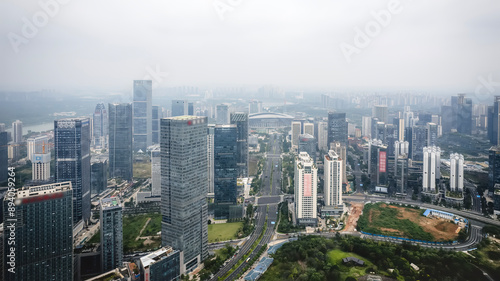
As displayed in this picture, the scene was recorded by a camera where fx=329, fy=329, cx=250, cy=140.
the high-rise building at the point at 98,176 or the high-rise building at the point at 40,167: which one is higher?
the high-rise building at the point at 40,167

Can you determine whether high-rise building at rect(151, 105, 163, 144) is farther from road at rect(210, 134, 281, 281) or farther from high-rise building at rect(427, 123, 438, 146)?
high-rise building at rect(427, 123, 438, 146)

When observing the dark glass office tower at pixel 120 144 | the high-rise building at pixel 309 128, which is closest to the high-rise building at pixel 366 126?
the high-rise building at pixel 309 128

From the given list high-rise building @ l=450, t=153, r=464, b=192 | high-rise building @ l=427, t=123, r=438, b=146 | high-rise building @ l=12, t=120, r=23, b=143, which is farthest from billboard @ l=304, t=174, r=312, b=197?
high-rise building @ l=427, t=123, r=438, b=146

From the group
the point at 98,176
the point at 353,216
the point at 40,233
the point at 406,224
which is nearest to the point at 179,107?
the point at 98,176

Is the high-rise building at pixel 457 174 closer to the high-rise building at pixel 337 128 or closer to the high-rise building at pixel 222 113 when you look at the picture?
the high-rise building at pixel 337 128

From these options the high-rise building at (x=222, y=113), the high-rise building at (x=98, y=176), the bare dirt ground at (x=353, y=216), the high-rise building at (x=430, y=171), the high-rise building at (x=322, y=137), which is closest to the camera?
the bare dirt ground at (x=353, y=216)

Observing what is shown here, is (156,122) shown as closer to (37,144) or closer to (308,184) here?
(37,144)

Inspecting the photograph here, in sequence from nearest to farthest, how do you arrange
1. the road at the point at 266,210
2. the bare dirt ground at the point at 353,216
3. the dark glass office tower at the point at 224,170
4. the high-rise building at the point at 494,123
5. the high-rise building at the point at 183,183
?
1. the high-rise building at the point at 183,183
2. the road at the point at 266,210
3. the bare dirt ground at the point at 353,216
4. the dark glass office tower at the point at 224,170
5. the high-rise building at the point at 494,123
